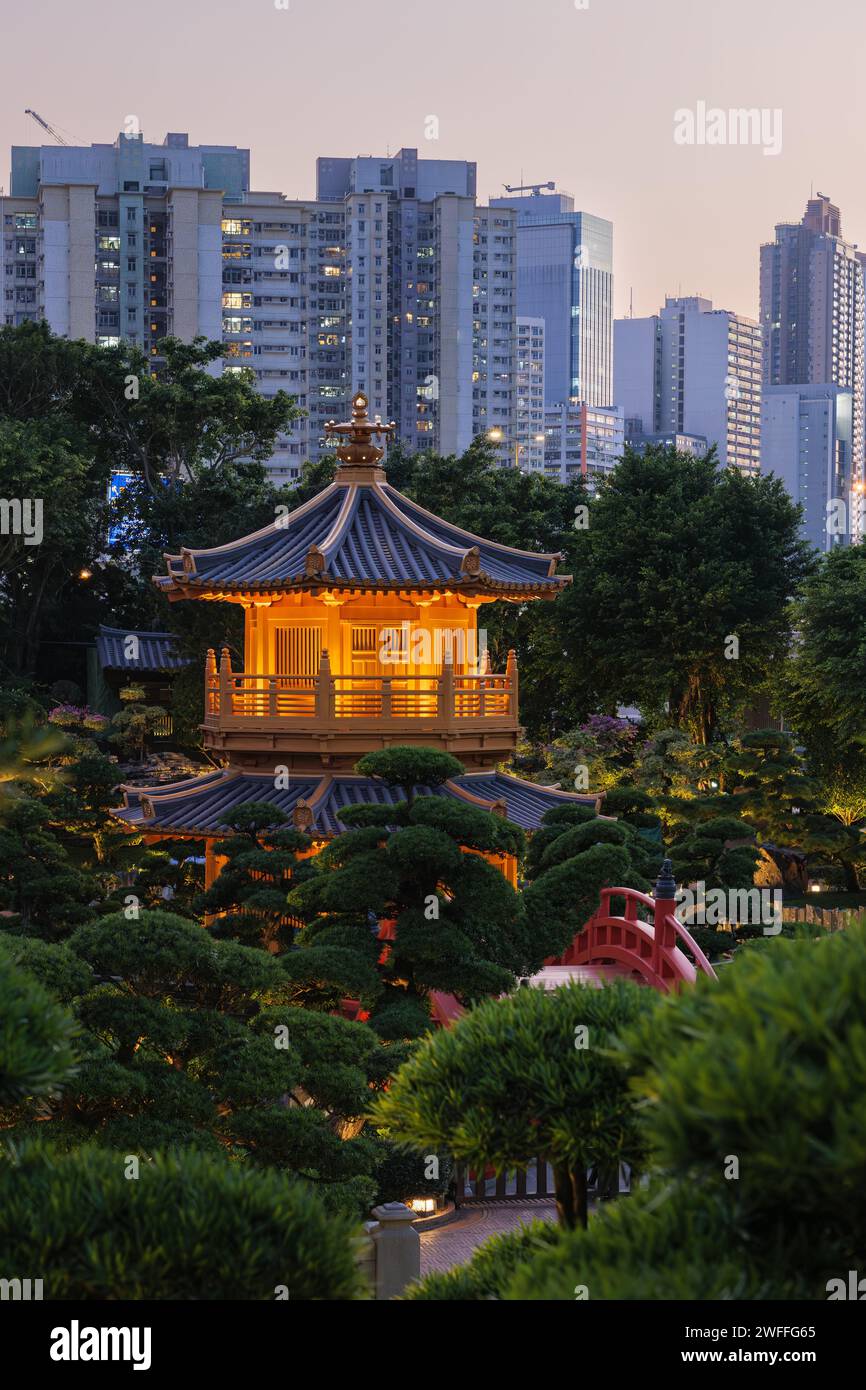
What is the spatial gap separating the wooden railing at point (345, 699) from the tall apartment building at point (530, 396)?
165562 mm

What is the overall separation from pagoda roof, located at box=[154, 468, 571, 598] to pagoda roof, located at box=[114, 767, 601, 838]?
2.58 metres

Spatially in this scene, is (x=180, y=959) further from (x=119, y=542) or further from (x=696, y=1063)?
(x=119, y=542)

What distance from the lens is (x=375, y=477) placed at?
76.4 feet

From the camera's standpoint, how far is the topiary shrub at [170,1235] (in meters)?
4.32

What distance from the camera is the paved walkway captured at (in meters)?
13.0

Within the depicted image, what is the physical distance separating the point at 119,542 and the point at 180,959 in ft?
127

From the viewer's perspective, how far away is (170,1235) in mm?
4387

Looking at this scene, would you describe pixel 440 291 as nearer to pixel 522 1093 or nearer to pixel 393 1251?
pixel 393 1251

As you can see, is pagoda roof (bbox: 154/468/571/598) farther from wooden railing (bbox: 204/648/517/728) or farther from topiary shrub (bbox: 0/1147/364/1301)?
topiary shrub (bbox: 0/1147/364/1301)

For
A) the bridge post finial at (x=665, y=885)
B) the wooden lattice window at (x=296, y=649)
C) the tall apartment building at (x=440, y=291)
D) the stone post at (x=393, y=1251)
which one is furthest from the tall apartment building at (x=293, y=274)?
the stone post at (x=393, y=1251)

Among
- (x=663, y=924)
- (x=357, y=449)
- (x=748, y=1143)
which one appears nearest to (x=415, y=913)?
(x=663, y=924)

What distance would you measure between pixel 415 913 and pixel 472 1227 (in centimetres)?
300

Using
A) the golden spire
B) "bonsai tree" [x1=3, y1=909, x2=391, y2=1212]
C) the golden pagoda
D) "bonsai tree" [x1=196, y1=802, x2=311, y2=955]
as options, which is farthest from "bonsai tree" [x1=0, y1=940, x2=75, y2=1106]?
the golden spire
